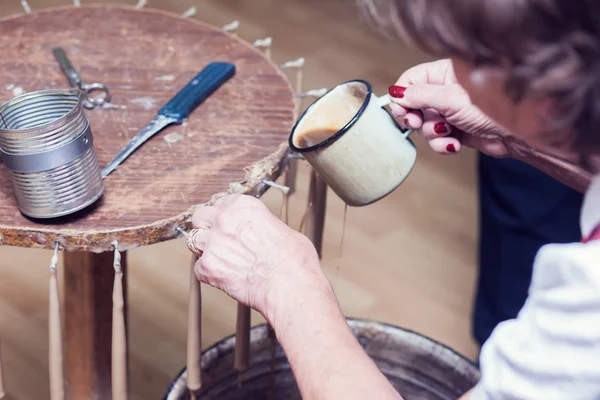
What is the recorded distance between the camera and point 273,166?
102 centimetres

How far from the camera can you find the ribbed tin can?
0.85m

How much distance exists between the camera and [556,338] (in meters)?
0.65

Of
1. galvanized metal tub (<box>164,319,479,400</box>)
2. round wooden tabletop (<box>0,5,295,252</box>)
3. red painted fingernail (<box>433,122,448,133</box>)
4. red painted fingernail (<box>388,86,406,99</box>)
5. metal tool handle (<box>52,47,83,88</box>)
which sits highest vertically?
red painted fingernail (<box>388,86,406,99</box>)

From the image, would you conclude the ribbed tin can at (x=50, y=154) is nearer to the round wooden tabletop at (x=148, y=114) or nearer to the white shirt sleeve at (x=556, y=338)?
the round wooden tabletop at (x=148, y=114)

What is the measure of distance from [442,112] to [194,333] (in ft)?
1.39

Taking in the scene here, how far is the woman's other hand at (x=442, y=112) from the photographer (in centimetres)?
102

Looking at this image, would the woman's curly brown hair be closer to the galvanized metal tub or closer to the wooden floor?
the galvanized metal tub

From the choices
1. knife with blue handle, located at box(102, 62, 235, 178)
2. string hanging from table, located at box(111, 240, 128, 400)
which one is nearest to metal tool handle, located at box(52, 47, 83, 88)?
knife with blue handle, located at box(102, 62, 235, 178)

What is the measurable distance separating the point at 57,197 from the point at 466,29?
492 millimetres

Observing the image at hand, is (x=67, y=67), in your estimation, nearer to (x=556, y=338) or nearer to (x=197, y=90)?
(x=197, y=90)

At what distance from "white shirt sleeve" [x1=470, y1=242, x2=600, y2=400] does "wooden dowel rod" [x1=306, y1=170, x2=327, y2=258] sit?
0.48 metres

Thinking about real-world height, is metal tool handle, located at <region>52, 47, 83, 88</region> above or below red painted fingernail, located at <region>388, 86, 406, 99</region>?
below

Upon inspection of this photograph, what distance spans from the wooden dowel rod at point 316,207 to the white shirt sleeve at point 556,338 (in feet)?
1.57

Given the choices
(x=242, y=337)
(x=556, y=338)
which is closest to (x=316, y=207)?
(x=242, y=337)
